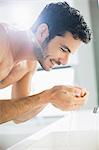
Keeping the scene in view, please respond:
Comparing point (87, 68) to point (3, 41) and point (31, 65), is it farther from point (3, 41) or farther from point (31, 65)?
point (3, 41)

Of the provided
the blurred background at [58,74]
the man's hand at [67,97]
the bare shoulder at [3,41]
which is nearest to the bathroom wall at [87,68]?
the blurred background at [58,74]

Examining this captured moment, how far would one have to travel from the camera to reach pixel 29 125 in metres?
0.88

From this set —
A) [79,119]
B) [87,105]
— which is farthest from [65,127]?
[87,105]

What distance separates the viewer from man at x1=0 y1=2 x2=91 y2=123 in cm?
76

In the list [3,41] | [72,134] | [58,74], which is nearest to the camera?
[3,41]

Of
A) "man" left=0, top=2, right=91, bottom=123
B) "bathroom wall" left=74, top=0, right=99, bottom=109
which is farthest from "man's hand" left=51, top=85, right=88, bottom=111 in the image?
"bathroom wall" left=74, top=0, right=99, bottom=109

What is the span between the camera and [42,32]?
780mm

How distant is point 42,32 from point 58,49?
0.07m

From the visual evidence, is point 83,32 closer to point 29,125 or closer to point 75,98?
point 75,98

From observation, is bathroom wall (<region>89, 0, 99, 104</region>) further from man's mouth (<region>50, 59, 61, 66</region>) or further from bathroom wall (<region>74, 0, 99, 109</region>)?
man's mouth (<region>50, 59, 61, 66</region>)

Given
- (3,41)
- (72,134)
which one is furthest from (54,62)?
(72,134)

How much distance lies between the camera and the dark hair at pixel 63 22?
2.54ft

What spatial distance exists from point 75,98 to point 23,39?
0.23m

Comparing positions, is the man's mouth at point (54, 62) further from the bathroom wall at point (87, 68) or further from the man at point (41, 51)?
the bathroom wall at point (87, 68)
